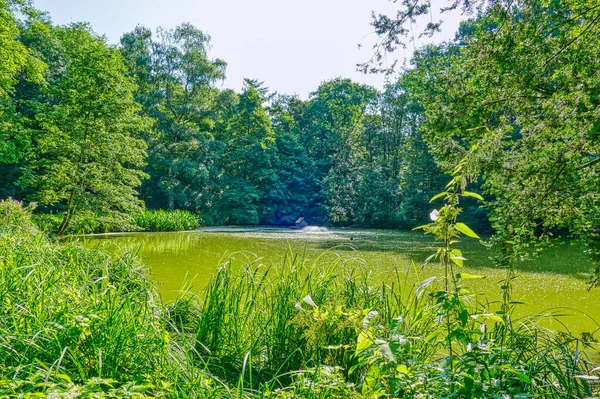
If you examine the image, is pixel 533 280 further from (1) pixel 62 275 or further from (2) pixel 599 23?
(1) pixel 62 275

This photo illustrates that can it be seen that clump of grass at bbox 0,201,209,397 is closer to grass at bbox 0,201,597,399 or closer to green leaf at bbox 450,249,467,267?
grass at bbox 0,201,597,399

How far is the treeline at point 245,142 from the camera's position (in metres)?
15.6

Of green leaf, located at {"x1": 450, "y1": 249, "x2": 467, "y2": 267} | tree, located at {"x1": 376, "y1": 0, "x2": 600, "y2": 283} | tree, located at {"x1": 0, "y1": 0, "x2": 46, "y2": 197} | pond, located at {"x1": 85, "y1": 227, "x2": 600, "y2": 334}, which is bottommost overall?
pond, located at {"x1": 85, "y1": 227, "x2": 600, "y2": 334}

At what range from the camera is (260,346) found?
6.83ft

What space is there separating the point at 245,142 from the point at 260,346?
20160mm

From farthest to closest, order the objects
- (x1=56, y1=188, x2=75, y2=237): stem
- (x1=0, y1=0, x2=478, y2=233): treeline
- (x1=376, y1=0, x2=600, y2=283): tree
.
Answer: (x1=0, y1=0, x2=478, y2=233): treeline
(x1=56, y1=188, x2=75, y2=237): stem
(x1=376, y1=0, x2=600, y2=283): tree

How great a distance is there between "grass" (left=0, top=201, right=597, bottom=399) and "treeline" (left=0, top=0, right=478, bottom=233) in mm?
12296

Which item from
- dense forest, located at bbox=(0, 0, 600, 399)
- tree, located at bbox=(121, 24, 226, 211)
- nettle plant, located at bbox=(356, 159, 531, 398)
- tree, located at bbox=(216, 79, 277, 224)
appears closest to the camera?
nettle plant, located at bbox=(356, 159, 531, 398)

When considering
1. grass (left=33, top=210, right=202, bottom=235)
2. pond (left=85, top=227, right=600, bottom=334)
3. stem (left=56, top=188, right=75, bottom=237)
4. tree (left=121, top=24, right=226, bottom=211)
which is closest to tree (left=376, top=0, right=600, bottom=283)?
pond (left=85, top=227, right=600, bottom=334)

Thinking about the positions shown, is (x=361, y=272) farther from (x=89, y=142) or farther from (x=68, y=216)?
(x=68, y=216)

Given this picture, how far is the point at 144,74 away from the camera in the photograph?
65.6ft

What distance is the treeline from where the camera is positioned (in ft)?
51.1

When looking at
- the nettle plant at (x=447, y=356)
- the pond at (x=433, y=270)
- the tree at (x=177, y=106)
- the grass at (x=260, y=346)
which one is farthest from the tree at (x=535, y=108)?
the tree at (x=177, y=106)

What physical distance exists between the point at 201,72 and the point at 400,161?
12327mm
